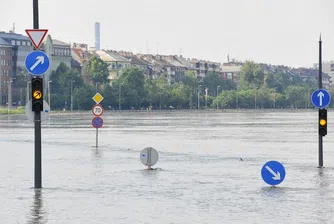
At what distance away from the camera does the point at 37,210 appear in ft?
56.6

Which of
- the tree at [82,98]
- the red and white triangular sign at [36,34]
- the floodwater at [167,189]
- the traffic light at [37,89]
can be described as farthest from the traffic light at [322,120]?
the tree at [82,98]

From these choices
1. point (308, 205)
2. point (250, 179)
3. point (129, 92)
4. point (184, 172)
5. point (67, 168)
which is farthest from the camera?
point (129, 92)

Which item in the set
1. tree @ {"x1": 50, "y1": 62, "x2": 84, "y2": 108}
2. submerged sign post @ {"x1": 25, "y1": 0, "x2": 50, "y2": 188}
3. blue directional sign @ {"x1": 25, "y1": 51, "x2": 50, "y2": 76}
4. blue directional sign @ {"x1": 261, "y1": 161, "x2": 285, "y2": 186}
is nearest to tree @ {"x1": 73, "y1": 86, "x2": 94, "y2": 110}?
tree @ {"x1": 50, "y1": 62, "x2": 84, "y2": 108}

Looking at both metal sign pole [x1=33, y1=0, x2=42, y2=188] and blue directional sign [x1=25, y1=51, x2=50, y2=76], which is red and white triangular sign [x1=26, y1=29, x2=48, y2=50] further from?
metal sign pole [x1=33, y1=0, x2=42, y2=188]

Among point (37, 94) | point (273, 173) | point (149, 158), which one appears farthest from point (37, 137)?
point (149, 158)

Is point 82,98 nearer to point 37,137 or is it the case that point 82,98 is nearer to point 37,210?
point 37,137

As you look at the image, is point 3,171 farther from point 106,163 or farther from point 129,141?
point 129,141

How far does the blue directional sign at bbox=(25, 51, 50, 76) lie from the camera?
66.9 ft

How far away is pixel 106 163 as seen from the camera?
3042 cm

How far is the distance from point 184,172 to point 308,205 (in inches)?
334

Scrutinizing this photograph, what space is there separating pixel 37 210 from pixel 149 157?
10.3 metres

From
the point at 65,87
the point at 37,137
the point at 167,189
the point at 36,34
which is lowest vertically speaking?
the point at 167,189

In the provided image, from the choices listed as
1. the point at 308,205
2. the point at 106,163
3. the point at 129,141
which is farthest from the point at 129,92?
the point at 308,205

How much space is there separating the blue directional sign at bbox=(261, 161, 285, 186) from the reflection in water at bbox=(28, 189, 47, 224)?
4.73 metres
